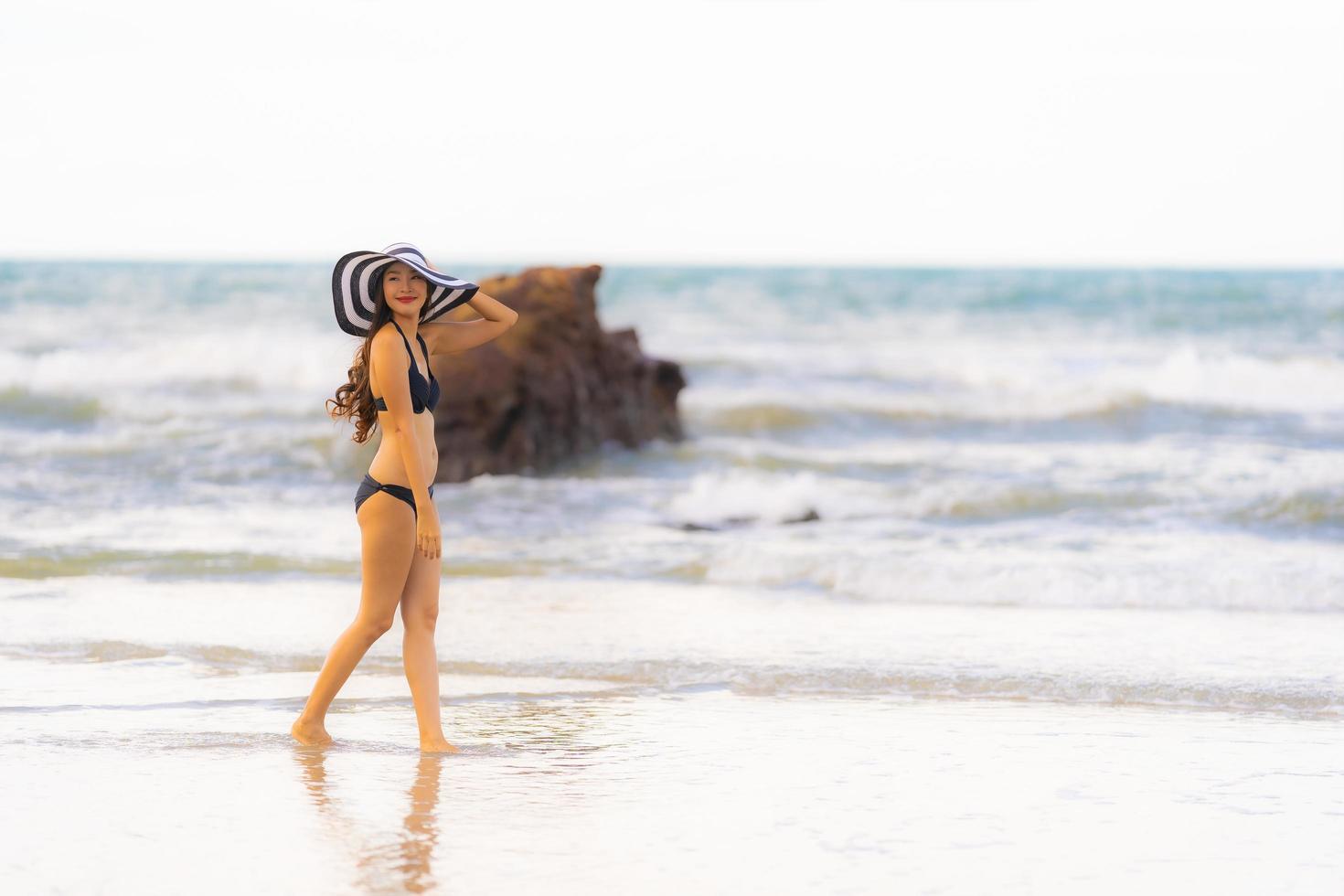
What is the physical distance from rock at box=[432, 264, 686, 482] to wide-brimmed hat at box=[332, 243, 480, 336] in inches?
336

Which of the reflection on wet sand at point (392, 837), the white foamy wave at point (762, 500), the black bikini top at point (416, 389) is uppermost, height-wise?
the black bikini top at point (416, 389)

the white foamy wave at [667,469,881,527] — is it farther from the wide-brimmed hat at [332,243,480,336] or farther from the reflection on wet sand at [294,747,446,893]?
the reflection on wet sand at [294,747,446,893]

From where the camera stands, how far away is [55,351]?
2559 cm

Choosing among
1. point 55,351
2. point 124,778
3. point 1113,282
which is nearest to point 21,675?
point 124,778

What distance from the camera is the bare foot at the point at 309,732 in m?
5.52

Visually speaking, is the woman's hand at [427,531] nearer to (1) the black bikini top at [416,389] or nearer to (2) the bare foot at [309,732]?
(1) the black bikini top at [416,389]

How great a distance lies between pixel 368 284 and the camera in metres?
5.26

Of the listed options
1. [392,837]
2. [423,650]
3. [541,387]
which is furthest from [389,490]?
[541,387]

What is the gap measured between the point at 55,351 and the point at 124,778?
73.8ft

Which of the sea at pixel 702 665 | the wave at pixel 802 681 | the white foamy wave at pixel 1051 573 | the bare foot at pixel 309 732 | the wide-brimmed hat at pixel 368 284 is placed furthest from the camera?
the white foamy wave at pixel 1051 573

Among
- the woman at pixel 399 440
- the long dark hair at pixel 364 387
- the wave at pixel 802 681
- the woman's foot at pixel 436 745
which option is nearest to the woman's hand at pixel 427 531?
the woman at pixel 399 440

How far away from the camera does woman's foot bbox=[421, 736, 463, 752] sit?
5.38 metres

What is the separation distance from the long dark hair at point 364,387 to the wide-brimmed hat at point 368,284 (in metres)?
0.02

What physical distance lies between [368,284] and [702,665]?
266 cm
